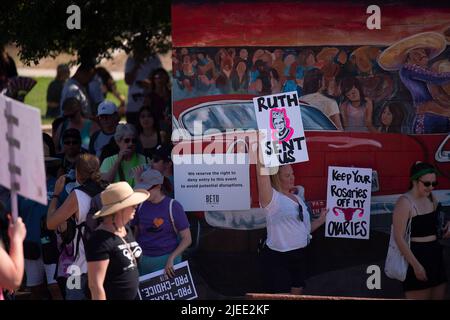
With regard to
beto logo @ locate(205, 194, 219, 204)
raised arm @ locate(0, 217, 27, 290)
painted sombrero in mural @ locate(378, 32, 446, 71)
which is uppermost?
painted sombrero in mural @ locate(378, 32, 446, 71)

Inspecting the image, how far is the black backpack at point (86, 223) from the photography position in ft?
28.3

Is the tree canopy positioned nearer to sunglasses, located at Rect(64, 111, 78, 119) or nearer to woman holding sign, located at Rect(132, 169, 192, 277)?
sunglasses, located at Rect(64, 111, 78, 119)

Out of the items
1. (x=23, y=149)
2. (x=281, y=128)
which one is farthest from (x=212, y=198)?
(x=23, y=149)

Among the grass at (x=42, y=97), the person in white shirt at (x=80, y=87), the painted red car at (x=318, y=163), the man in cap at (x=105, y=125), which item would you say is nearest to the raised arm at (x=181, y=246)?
the painted red car at (x=318, y=163)

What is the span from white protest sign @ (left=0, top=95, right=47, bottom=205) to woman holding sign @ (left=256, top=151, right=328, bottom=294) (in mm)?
3279

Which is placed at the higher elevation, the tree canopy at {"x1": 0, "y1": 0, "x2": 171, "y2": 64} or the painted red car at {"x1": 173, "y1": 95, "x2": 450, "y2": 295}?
the tree canopy at {"x1": 0, "y1": 0, "x2": 171, "y2": 64}

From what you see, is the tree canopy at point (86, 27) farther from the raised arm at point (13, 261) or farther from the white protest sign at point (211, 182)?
the raised arm at point (13, 261)

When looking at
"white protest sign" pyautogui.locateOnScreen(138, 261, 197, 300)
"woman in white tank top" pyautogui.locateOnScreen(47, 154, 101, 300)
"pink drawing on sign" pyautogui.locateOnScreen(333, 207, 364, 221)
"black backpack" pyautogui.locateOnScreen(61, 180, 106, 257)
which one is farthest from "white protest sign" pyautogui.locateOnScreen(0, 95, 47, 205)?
"pink drawing on sign" pyautogui.locateOnScreen(333, 207, 364, 221)

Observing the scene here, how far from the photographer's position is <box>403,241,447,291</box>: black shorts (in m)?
9.30

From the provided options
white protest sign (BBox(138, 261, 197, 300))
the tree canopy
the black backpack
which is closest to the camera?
the black backpack

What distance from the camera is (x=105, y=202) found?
777cm

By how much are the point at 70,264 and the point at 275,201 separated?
1920 millimetres

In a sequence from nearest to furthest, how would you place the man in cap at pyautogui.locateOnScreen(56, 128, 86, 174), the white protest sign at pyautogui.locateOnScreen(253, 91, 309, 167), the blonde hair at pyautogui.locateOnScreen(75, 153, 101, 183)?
the blonde hair at pyautogui.locateOnScreen(75, 153, 101, 183)
the white protest sign at pyautogui.locateOnScreen(253, 91, 309, 167)
the man in cap at pyautogui.locateOnScreen(56, 128, 86, 174)

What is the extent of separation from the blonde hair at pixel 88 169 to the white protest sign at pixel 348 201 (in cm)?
224
